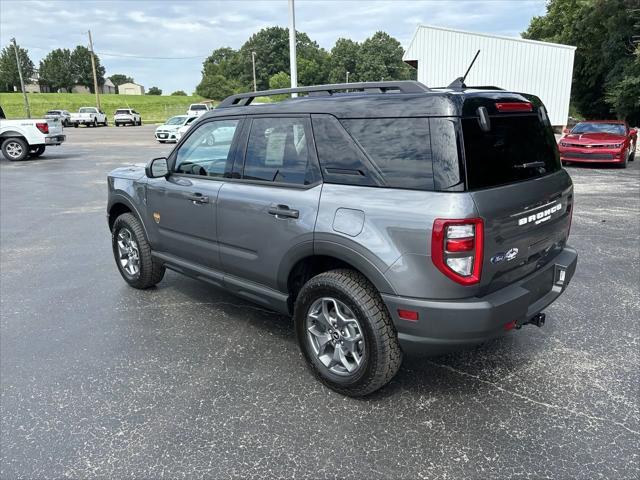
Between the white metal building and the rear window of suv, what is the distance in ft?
82.6

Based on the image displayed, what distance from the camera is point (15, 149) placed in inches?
682

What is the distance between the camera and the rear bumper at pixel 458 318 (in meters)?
2.61

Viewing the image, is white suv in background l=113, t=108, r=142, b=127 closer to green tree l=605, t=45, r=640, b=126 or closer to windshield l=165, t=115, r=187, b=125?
windshield l=165, t=115, r=187, b=125

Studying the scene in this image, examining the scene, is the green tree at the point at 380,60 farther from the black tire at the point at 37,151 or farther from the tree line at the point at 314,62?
the black tire at the point at 37,151

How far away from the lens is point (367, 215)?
9.16 feet

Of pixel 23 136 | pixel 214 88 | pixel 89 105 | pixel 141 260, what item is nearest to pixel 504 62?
pixel 23 136

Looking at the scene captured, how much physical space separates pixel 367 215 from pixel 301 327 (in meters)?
0.95

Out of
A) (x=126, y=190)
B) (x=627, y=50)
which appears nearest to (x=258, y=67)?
(x=627, y=50)

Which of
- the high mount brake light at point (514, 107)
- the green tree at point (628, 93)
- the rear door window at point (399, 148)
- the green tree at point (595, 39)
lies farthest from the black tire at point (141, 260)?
the green tree at point (628, 93)

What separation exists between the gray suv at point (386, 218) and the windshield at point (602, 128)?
1394 centimetres

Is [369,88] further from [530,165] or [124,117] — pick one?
[124,117]

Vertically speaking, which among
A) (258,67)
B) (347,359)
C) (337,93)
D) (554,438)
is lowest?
(554,438)

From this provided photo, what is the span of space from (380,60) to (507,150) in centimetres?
11883

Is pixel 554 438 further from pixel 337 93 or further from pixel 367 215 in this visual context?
pixel 337 93
